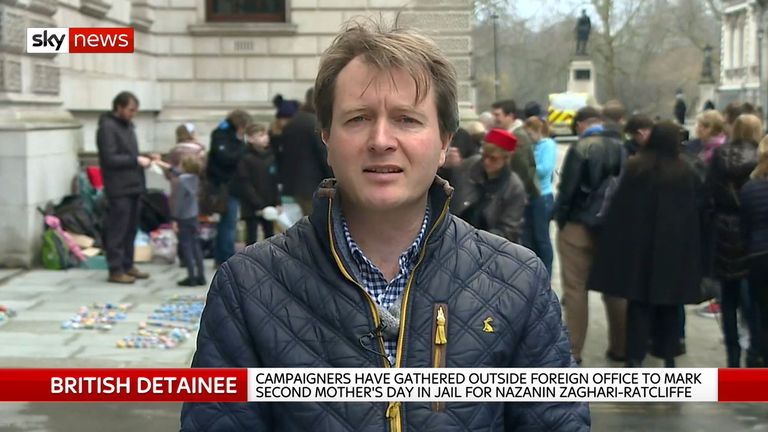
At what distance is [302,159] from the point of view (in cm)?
1011

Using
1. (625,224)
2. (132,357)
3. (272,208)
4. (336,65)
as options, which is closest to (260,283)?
(336,65)

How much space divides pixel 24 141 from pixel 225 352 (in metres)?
10.3

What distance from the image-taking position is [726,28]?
76.5 m

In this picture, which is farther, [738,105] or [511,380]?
[738,105]

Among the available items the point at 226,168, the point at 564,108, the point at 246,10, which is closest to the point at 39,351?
the point at 226,168

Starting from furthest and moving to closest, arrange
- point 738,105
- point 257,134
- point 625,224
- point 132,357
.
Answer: point 257,134 → point 738,105 → point 132,357 → point 625,224

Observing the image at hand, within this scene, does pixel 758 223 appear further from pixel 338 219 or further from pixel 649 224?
pixel 338 219

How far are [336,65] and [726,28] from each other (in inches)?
3106

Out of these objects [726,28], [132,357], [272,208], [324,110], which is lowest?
[132,357]

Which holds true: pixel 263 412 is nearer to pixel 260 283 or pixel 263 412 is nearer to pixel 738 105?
pixel 260 283

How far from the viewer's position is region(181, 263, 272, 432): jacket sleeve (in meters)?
2.14

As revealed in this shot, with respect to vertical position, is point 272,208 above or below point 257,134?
below

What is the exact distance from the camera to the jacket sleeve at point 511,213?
287 inches

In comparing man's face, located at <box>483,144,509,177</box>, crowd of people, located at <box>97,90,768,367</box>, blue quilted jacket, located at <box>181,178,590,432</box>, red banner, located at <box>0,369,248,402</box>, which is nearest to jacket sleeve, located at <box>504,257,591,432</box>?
blue quilted jacket, located at <box>181,178,590,432</box>
